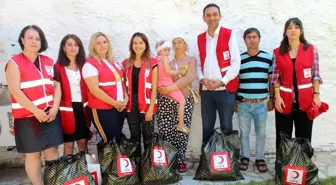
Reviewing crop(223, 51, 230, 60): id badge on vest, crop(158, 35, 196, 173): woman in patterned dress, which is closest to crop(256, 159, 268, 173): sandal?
crop(158, 35, 196, 173): woman in patterned dress

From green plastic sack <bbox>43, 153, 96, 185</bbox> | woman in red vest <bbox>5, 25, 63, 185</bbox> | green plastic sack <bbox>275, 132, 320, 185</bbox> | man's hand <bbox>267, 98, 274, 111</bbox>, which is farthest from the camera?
man's hand <bbox>267, 98, 274, 111</bbox>

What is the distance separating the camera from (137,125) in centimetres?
370

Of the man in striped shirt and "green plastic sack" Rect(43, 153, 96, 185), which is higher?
the man in striped shirt

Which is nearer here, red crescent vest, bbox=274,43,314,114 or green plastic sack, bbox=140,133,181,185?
red crescent vest, bbox=274,43,314,114

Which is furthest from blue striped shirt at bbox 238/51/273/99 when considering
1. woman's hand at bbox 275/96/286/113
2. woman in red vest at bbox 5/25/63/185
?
woman in red vest at bbox 5/25/63/185

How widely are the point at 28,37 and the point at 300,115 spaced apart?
9.08ft

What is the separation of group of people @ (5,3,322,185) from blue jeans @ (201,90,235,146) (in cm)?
1

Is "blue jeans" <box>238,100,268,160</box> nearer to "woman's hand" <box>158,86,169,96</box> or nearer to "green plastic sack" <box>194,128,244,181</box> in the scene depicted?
"green plastic sack" <box>194,128,244,181</box>

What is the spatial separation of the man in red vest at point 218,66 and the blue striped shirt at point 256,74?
0.13 metres

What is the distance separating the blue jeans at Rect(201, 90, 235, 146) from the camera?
3.70 metres

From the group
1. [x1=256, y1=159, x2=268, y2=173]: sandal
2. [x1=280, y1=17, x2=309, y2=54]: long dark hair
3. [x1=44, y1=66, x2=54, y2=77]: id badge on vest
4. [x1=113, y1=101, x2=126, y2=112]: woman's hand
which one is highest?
[x1=280, y1=17, x2=309, y2=54]: long dark hair

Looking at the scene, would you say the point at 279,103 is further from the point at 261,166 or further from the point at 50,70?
the point at 50,70

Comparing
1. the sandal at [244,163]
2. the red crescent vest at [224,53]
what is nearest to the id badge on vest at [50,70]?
the red crescent vest at [224,53]

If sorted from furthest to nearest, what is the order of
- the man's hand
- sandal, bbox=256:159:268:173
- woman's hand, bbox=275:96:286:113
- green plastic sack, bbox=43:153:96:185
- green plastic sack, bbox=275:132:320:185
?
sandal, bbox=256:159:268:173
the man's hand
woman's hand, bbox=275:96:286:113
green plastic sack, bbox=275:132:320:185
green plastic sack, bbox=43:153:96:185
